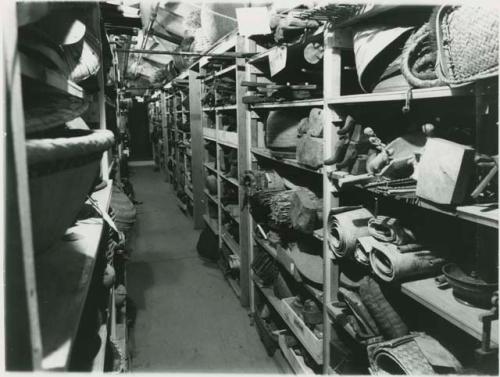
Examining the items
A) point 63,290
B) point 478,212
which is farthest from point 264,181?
point 63,290

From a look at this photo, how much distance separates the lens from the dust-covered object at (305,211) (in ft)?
7.64

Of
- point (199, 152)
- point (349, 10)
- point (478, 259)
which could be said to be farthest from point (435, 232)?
point (199, 152)

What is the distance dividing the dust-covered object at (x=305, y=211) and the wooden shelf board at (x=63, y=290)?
4.16ft

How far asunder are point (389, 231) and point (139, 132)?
1527 centimetres

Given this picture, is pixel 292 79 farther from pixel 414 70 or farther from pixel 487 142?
pixel 487 142

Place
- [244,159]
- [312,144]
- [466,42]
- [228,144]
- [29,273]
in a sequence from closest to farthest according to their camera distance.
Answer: [29,273]
[466,42]
[312,144]
[244,159]
[228,144]

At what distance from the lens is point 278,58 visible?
8.34ft

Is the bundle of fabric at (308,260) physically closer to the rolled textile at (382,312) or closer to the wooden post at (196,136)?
the rolled textile at (382,312)

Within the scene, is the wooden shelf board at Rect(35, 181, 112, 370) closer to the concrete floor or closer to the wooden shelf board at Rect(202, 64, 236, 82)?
the concrete floor

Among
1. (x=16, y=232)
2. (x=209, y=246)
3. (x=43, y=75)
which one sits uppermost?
(x=43, y=75)

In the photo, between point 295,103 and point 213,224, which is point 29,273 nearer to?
point 295,103

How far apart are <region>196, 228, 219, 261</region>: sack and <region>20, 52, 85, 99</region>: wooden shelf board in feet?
13.6

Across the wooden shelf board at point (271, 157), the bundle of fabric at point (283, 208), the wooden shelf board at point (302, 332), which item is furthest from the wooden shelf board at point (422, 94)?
the wooden shelf board at point (302, 332)

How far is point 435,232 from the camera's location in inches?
73.6
